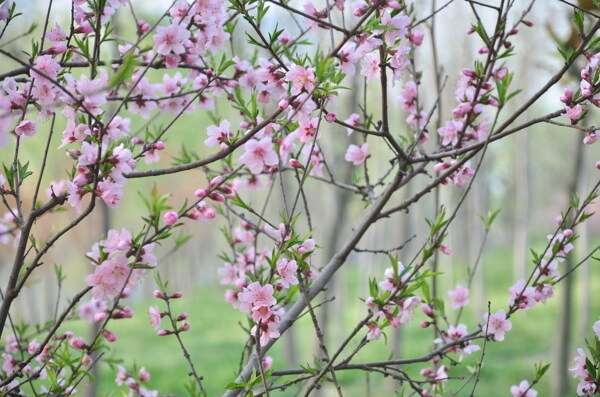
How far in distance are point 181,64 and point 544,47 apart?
9.75m

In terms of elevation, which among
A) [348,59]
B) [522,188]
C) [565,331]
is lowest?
[348,59]

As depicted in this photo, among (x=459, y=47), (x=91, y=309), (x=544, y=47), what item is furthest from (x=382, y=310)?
(x=459, y=47)

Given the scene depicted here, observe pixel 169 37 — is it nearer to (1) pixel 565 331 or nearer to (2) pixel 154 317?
(2) pixel 154 317

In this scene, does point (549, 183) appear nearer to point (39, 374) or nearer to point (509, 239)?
point (509, 239)

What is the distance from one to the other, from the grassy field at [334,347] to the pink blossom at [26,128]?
18.7ft

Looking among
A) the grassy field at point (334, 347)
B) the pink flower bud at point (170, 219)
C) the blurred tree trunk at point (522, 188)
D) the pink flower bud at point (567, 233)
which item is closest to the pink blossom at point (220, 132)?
the pink flower bud at point (170, 219)

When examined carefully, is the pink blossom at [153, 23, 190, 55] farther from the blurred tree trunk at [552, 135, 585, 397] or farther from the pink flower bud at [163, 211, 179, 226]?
the blurred tree trunk at [552, 135, 585, 397]

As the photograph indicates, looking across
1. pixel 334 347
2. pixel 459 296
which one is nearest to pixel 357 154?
pixel 459 296

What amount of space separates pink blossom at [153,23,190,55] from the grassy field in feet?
18.5

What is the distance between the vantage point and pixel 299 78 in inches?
65.4

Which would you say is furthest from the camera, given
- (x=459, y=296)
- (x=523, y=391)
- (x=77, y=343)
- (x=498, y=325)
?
(x=459, y=296)

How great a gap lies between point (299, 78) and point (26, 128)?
0.74 metres

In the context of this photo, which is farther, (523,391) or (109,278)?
(523,391)

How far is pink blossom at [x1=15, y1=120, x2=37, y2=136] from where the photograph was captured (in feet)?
5.52
